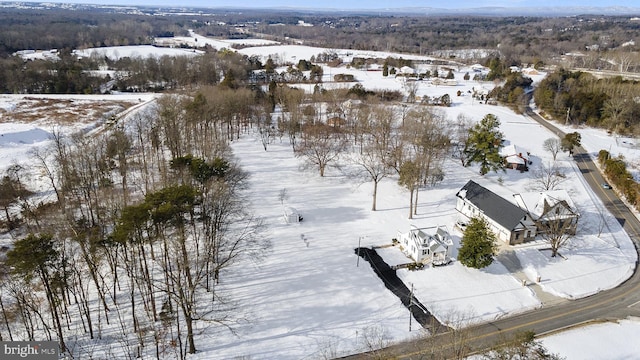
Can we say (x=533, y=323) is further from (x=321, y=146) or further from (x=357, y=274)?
(x=321, y=146)

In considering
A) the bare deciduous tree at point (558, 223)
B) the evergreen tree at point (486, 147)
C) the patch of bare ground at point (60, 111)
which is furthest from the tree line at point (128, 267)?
the patch of bare ground at point (60, 111)

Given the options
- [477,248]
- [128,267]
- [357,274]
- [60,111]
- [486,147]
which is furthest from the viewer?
[60,111]

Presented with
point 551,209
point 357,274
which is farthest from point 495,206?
point 357,274

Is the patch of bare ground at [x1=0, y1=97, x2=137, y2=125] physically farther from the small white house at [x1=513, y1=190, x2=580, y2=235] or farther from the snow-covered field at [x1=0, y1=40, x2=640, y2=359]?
the small white house at [x1=513, y1=190, x2=580, y2=235]

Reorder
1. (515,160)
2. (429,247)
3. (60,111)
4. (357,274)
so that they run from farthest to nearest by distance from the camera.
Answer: (60,111), (515,160), (429,247), (357,274)

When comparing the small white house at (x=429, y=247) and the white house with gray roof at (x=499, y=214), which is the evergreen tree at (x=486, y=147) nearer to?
the white house with gray roof at (x=499, y=214)

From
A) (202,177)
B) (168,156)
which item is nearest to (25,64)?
(168,156)

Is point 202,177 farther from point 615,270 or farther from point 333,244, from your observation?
point 615,270
